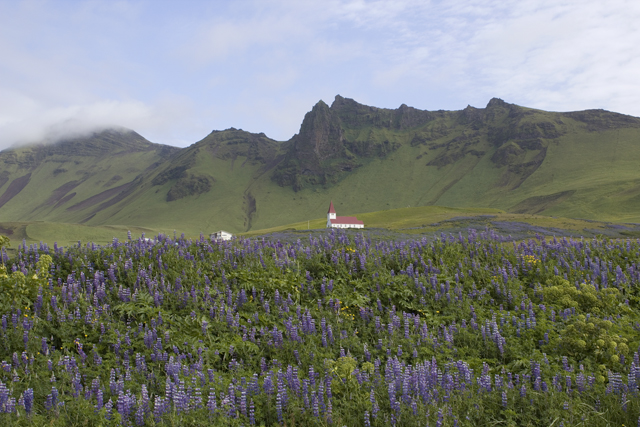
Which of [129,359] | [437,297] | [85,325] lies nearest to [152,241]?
[85,325]

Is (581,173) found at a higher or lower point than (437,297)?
higher

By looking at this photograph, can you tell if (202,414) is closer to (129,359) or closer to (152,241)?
(129,359)

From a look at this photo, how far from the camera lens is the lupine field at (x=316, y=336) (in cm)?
614

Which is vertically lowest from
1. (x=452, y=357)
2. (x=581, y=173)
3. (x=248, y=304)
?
(x=452, y=357)

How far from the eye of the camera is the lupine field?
242 inches

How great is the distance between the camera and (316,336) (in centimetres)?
909

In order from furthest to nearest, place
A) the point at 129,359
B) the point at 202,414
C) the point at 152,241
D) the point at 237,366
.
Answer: the point at 152,241 < the point at 129,359 < the point at 237,366 < the point at 202,414

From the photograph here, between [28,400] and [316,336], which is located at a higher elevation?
[28,400]

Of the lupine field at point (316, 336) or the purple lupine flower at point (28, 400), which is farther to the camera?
the lupine field at point (316, 336)

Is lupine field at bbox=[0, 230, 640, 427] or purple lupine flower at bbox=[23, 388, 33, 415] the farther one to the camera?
lupine field at bbox=[0, 230, 640, 427]

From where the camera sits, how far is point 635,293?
484 inches

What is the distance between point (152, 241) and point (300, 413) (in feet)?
34.6

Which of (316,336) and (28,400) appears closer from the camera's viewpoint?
(28,400)

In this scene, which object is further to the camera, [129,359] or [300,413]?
[129,359]
